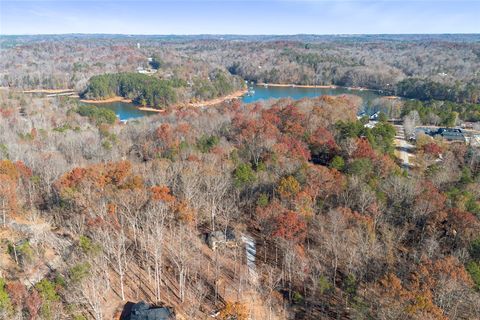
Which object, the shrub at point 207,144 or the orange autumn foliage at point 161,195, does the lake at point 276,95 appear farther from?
the orange autumn foliage at point 161,195

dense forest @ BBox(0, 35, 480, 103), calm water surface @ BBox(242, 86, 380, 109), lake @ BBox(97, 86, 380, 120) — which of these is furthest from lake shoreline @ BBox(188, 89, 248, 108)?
dense forest @ BBox(0, 35, 480, 103)

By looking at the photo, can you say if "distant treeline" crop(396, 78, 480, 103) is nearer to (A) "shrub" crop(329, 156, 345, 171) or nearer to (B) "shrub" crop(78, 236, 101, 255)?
(A) "shrub" crop(329, 156, 345, 171)

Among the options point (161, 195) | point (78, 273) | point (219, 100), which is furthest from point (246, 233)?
point (219, 100)

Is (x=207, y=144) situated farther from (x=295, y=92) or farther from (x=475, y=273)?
(x=295, y=92)

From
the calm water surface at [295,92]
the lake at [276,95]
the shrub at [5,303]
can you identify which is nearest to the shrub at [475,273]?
the shrub at [5,303]

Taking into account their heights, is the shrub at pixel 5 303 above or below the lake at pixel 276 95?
above

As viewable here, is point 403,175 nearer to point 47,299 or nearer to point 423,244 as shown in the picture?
point 423,244
